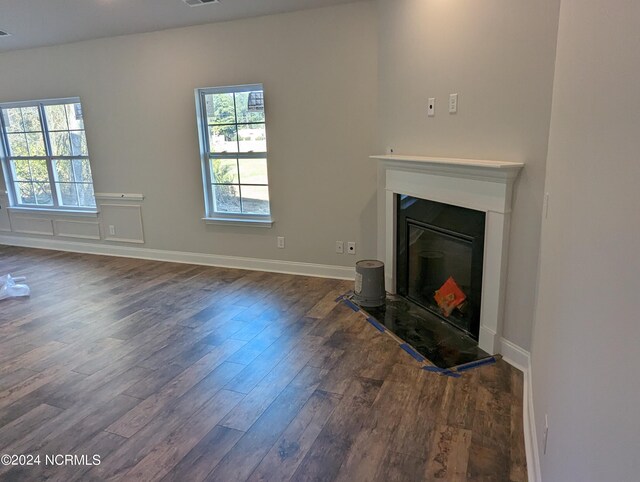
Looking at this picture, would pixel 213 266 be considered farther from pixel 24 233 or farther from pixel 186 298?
pixel 24 233

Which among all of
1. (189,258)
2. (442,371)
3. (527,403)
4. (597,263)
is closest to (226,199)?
(189,258)

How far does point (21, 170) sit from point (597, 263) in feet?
22.2

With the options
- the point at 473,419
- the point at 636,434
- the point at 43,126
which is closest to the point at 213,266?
the point at 43,126

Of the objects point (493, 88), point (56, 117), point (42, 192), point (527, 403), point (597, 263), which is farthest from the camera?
point (42, 192)

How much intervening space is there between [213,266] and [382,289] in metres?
2.17

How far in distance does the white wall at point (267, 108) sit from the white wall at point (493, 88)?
70cm

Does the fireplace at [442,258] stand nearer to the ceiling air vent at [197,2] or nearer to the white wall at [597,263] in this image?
the white wall at [597,263]

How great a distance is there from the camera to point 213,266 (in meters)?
4.84

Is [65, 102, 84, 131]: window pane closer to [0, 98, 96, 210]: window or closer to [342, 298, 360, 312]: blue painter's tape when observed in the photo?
[0, 98, 96, 210]: window

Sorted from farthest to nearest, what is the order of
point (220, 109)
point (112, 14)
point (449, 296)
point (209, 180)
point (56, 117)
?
1. point (56, 117)
2. point (209, 180)
3. point (220, 109)
4. point (112, 14)
5. point (449, 296)

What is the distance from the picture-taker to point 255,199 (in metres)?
4.57

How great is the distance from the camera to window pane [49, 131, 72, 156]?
531 cm

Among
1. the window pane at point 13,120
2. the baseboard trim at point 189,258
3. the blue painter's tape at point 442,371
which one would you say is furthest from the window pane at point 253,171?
the window pane at point 13,120

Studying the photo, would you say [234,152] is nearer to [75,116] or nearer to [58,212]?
[75,116]
